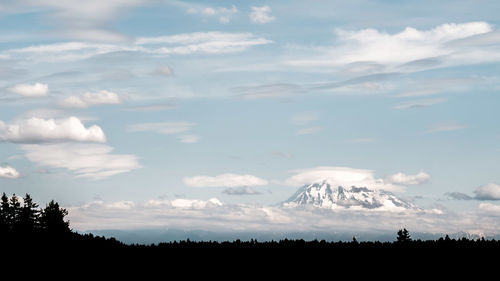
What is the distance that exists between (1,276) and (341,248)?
33.8 meters

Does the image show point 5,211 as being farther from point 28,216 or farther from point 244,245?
point 244,245

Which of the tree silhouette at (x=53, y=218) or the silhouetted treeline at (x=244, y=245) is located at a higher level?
the tree silhouette at (x=53, y=218)

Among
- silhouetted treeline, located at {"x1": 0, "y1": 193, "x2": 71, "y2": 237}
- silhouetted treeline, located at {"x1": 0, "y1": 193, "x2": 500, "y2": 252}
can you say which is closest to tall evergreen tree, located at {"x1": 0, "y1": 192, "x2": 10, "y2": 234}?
silhouetted treeline, located at {"x1": 0, "y1": 193, "x2": 71, "y2": 237}

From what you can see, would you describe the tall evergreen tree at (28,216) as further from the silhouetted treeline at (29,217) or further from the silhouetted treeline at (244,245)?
the silhouetted treeline at (244,245)

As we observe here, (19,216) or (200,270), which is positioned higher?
(19,216)

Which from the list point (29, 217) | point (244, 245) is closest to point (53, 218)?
point (29, 217)

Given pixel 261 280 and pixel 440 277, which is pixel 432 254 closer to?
pixel 440 277

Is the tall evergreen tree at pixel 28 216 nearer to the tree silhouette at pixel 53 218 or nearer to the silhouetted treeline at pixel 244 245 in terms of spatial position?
the tree silhouette at pixel 53 218

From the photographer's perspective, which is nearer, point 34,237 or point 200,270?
point 200,270

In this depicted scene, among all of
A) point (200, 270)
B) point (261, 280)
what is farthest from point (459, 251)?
point (200, 270)

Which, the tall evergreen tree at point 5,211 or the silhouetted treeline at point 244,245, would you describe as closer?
the silhouetted treeline at point 244,245

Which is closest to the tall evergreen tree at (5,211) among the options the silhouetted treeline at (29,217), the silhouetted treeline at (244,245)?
the silhouetted treeline at (29,217)

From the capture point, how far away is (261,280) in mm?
61969

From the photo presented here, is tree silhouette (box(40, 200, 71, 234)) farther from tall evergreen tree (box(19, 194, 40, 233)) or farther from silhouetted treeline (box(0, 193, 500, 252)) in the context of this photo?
silhouetted treeline (box(0, 193, 500, 252))
